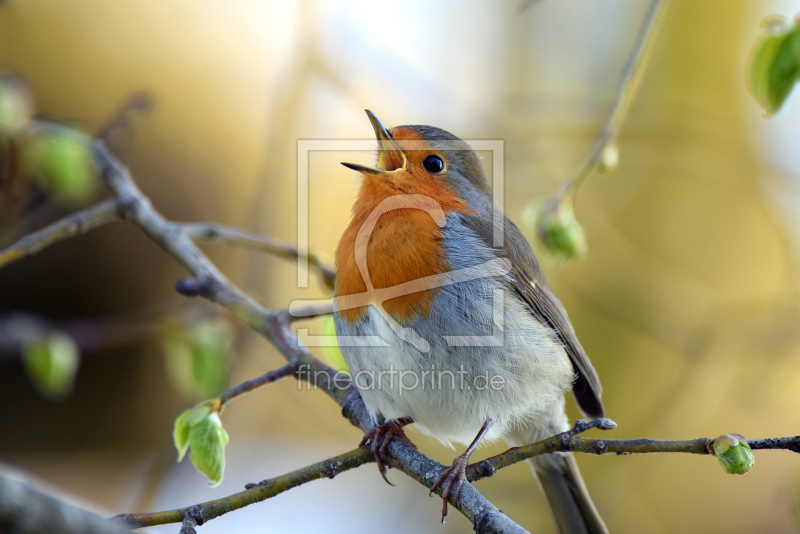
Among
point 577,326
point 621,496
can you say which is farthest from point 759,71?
point 577,326

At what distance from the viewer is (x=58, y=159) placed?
10.2ft

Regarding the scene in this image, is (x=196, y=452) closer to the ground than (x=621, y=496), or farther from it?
farther from it

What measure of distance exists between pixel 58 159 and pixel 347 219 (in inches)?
103

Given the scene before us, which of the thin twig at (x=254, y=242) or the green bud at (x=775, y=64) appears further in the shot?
the thin twig at (x=254, y=242)

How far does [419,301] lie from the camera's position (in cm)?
254

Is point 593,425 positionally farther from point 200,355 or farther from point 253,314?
point 200,355

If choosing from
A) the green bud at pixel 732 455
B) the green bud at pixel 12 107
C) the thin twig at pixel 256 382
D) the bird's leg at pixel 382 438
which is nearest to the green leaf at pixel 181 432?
the thin twig at pixel 256 382

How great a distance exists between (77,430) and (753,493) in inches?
239

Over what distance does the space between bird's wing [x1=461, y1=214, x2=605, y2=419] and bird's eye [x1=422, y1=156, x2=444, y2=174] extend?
0.30 meters

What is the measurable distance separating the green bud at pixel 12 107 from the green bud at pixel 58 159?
0.34 feet

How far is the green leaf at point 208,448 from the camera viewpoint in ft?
6.98

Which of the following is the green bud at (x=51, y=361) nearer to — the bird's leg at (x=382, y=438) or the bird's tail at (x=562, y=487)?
the bird's leg at (x=382, y=438)

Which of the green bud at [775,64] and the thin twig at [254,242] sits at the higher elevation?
the green bud at [775,64]

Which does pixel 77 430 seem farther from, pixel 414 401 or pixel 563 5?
pixel 563 5
